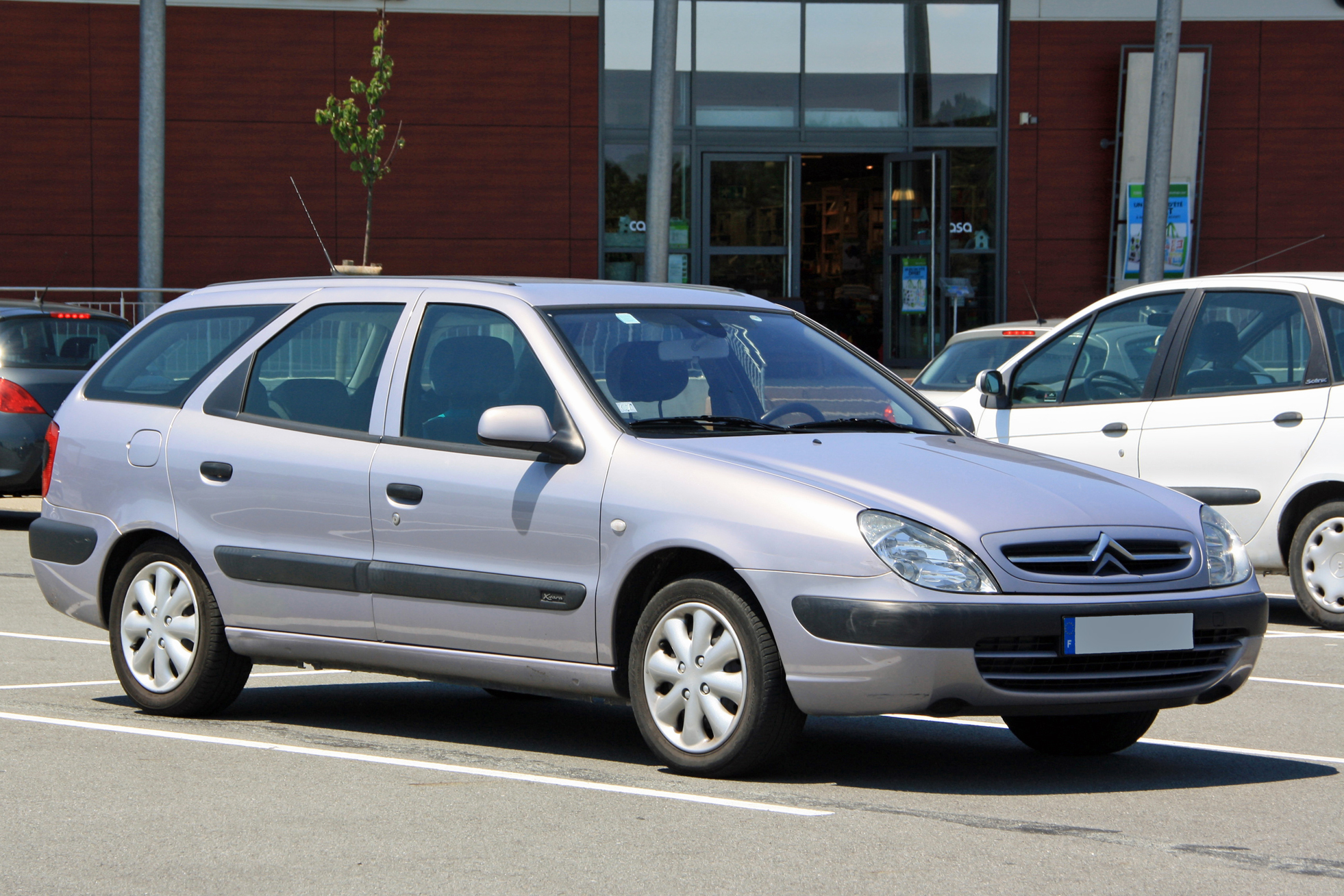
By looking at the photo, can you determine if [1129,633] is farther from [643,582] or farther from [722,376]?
[722,376]

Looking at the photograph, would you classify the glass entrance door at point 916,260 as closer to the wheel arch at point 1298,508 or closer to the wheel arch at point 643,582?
the wheel arch at point 1298,508

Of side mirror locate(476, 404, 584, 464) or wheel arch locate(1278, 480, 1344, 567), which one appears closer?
side mirror locate(476, 404, 584, 464)

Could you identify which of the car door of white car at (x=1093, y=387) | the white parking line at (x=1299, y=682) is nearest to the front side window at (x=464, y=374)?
the white parking line at (x=1299, y=682)

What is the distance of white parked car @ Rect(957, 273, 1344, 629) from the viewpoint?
9.48m

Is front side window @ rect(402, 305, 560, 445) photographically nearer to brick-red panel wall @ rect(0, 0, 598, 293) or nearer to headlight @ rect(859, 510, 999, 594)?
headlight @ rect(859, 510, 999, 594)

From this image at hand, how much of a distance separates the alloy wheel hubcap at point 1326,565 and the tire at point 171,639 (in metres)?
5.64

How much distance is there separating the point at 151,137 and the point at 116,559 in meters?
12.6

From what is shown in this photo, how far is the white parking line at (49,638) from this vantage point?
29.7ft

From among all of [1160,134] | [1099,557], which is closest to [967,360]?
[1160,134]

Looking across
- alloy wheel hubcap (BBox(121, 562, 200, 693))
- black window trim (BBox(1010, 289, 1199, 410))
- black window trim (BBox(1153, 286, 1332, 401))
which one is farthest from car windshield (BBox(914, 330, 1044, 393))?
alloy wheel hubcap (BBox(121, 562, 200, 693))

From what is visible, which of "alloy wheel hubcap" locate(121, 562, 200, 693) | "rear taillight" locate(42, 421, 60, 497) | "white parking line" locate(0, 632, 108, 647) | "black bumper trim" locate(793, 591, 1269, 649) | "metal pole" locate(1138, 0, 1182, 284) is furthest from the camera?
"metal pole" locate(1138, 0, 1182, 284)

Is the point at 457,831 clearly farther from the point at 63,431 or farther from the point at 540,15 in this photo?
the point at 540,15

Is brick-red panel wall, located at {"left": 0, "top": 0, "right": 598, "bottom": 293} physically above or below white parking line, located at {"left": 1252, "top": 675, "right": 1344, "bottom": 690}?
above

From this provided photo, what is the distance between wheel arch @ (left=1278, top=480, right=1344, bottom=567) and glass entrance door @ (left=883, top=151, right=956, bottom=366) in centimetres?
1621
